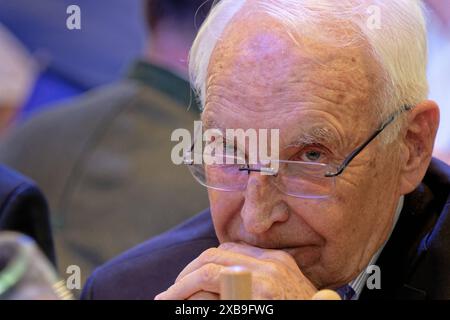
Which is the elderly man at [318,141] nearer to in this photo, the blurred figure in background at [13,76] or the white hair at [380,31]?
the white hair at [380,31]

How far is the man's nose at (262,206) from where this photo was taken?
2016mm

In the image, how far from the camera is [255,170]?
2.03 metres

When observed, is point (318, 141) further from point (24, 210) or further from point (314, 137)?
point (24, 210)

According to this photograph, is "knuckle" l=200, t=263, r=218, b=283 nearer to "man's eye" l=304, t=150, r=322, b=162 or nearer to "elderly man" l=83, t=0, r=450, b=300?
"elderly man" l=83, t=0, r=450, b=300

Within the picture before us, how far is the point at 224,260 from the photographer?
197 centimetres

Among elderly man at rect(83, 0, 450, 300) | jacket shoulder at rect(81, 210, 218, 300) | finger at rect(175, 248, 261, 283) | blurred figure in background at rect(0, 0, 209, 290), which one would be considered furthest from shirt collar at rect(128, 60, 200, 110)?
finger at rect(175, 248, 261, 283)

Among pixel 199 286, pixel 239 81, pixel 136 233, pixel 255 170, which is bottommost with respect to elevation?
pixel 136 233

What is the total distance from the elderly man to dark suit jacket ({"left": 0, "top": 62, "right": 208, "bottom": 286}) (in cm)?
139

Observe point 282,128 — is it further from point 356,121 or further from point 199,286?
point 199,286

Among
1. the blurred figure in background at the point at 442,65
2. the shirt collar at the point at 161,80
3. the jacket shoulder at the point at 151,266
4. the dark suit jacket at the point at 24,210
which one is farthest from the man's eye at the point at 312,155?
the shirt collar at the point at 161,80

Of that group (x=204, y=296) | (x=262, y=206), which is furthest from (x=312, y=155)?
(x=204, y=296)
